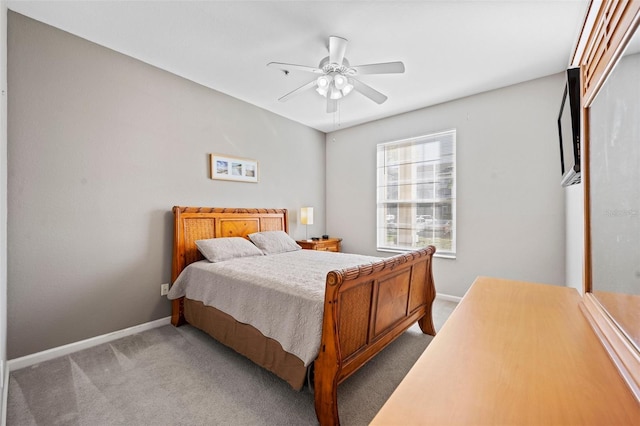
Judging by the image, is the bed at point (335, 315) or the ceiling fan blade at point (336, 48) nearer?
the bed at point (335, 315)

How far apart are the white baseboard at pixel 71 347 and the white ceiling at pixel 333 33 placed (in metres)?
2.65

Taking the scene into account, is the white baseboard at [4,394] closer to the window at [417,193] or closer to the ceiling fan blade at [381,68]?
the ceiling fan blade at [381,68]

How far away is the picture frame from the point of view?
3.30 meters

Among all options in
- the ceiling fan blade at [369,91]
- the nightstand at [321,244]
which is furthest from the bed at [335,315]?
the ceiling fan blade at [369,91]

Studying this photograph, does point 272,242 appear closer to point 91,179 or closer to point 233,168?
point 233,168

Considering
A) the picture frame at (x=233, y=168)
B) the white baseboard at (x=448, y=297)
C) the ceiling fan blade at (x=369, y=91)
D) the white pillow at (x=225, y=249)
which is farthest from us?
the white baseboard at (x=448, y=297)

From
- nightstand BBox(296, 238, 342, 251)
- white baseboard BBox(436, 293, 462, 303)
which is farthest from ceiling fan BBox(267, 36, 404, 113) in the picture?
white baseboard BBox(436, 293, 462, 303)

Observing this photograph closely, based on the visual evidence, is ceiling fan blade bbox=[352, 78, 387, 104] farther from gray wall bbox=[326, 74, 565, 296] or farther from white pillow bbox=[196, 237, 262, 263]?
white pillow bbox=[196, 237, 262, 263]

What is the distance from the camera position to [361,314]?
176cm

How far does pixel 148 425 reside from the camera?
5.05 feet

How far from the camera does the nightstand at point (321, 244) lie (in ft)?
13.2

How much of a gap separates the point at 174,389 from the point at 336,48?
2.74m

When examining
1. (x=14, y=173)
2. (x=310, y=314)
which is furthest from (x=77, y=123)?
(x=310, y=314)

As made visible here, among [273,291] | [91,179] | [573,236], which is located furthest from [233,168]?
[573,236]
